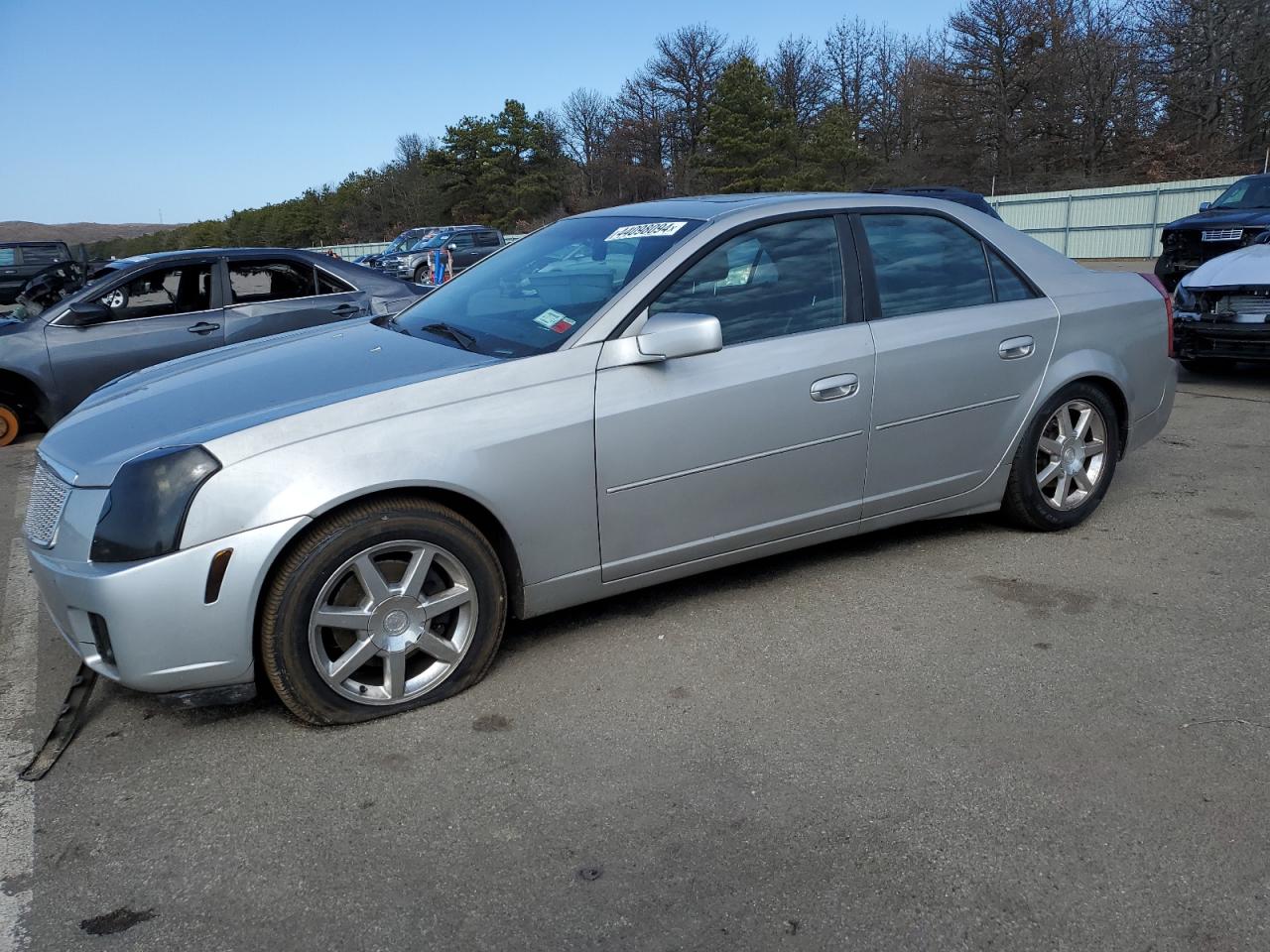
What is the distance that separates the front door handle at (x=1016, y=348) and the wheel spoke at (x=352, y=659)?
288cm

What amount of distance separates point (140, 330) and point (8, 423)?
1.59m

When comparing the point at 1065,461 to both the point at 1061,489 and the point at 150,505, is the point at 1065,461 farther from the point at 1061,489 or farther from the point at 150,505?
the point at 150,505

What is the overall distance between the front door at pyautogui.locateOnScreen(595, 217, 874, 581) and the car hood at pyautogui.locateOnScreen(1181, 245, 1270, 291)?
548 cm

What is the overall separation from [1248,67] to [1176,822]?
44.9 meters

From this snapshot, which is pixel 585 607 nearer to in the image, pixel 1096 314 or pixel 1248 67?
pixel 1096 314

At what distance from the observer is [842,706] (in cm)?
327

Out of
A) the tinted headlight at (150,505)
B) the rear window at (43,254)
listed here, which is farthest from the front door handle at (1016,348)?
the rear window at (43,254)

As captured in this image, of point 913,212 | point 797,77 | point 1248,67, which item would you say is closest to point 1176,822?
point 913,212

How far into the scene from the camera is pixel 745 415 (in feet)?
12.2

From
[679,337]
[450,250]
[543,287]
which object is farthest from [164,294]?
[450,250]

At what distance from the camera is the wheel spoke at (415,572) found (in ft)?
10.5

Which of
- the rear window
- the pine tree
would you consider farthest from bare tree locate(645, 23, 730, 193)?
the rear window

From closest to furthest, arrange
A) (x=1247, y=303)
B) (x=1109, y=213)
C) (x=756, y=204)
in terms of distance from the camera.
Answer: (x=756, y=204)
(x=1247, y=303)
(x=1109, y=213)

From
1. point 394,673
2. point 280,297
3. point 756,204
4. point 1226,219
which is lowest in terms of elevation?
point 394,673
